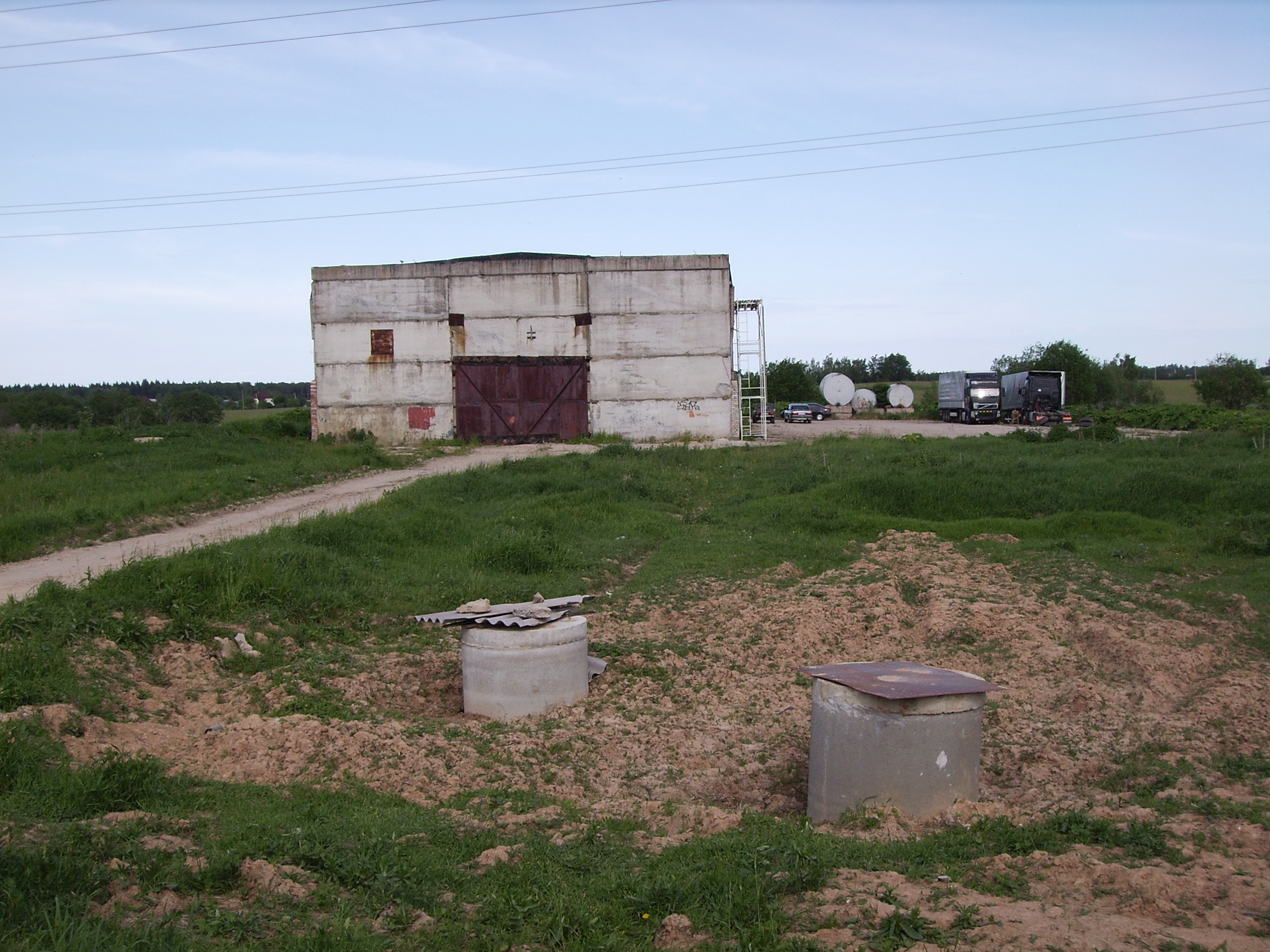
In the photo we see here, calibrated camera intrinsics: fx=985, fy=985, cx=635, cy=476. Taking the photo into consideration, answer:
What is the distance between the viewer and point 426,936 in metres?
4.07

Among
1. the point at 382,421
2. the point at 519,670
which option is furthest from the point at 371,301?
the point at 519,670

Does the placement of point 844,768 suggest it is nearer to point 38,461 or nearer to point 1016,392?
point 38,461

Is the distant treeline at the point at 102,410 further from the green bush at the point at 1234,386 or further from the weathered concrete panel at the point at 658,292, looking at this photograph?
the green bush at the point at 1234,386

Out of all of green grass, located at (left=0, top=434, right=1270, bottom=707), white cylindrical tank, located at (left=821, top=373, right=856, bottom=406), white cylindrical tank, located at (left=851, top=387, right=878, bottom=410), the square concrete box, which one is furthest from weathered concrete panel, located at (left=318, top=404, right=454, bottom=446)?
white cylindrical tank, located at (left=851, top=387, right=878, bottom=410)

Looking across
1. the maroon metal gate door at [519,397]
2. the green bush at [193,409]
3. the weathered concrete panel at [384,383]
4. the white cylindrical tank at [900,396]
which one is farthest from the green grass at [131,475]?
the white cylindrical tank at [900,396]

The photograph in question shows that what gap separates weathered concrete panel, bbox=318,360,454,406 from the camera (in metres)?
31.5

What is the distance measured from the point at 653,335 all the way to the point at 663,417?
2608 millimetres

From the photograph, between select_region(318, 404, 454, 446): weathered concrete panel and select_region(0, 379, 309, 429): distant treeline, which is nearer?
select_region(318, 404, 454, 446): weathered concrete panel

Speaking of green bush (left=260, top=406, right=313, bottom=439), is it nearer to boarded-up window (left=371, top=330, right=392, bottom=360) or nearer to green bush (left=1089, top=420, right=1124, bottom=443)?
boarded-up window (left=371, top=330, right=392, bottom=360)

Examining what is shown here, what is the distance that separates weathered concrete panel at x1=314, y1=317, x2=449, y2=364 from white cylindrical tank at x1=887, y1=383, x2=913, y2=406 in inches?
1599


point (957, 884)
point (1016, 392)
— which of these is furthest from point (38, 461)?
point (1016, 392)

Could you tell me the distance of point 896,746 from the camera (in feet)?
19.8

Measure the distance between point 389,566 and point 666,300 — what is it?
20517 millimetres

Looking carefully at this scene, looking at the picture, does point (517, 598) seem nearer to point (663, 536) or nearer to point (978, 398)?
point (663, 536)
